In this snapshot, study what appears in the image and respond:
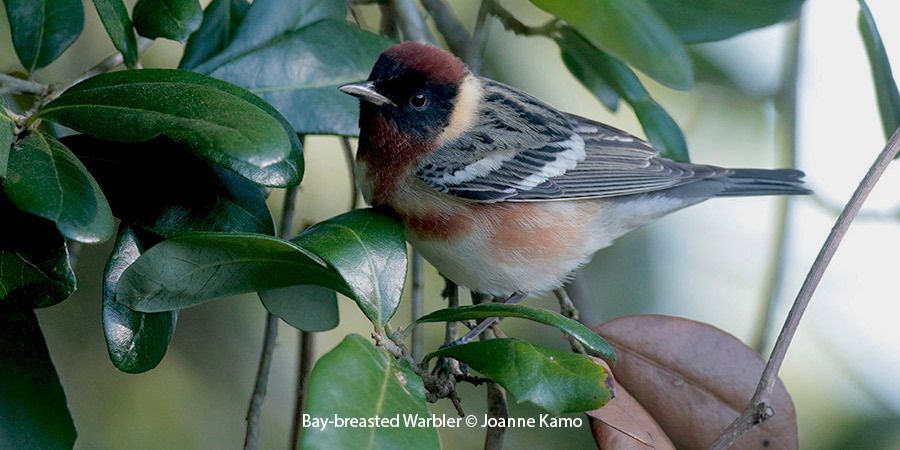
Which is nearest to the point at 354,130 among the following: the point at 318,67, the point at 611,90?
the point at 318,67

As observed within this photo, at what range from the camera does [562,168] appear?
2412 mm

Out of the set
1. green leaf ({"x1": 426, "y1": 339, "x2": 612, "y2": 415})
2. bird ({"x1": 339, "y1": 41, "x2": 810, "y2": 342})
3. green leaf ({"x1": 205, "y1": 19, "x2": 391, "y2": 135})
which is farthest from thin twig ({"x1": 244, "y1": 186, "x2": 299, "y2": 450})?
green leaf ({"x1": 426, "y1": 339, "x2": 612, "y2": 415})

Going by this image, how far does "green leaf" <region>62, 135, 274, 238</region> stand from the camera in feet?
5.01

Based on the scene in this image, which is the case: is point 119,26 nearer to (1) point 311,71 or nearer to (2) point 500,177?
(1) point 311,71

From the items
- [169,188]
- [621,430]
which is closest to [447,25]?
[169,188]

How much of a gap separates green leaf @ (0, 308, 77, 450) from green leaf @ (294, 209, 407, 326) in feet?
1.85

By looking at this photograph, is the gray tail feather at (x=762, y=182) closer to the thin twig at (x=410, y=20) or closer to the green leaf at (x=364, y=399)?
the thin twig at (x=410, y=20)

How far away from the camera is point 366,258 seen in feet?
4.89

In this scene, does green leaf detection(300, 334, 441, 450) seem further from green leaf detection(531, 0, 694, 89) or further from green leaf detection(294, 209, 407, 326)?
green leaf detection(531, 0, 694, 89)

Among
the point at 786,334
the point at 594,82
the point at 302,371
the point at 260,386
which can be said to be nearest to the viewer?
the point at 786,334

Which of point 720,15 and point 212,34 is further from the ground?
point 720,15

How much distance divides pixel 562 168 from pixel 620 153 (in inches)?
8.9

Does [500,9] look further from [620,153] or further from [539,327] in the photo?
[539,327]

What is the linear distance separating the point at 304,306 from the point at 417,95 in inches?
30.6
